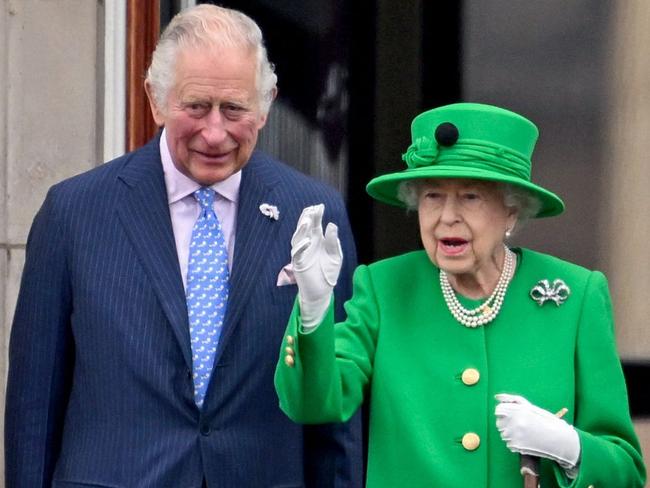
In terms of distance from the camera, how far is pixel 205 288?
4.05m

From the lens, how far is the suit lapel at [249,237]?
4.01 m

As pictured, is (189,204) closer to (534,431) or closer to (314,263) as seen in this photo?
(314,263)

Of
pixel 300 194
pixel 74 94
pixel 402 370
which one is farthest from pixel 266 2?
pixel 402 370

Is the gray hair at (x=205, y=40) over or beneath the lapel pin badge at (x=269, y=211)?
over

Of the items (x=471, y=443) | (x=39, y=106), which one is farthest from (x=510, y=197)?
(x=39, y=106)

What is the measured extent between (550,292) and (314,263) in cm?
58

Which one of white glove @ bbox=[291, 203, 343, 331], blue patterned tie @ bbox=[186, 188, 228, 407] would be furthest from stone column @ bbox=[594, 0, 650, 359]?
white glove @ bbox=[291, 203, 343, 331]

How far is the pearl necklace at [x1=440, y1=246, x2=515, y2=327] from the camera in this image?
3746 millimetres

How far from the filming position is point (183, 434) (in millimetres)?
3998

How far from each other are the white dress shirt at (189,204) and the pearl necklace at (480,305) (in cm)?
57

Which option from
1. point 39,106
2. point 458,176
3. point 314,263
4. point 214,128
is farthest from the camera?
point 39,106

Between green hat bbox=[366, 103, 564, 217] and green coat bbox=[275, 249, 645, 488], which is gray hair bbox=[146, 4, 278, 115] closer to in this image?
green hat bbox=[366, 103, 564, 217]

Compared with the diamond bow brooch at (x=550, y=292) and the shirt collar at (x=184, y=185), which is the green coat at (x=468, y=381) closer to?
the diamond bow brooch at (x=550, y=292)

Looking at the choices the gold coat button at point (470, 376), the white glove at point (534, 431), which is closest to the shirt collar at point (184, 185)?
the gold coat button at point (470, 376)
